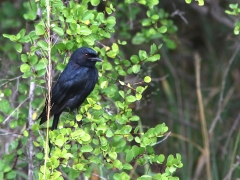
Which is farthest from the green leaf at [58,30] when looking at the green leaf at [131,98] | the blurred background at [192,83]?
the blurred background at [192,83]

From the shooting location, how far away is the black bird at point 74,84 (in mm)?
4344

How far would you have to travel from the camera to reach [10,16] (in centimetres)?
630

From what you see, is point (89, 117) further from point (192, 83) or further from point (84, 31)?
point (192, 83)

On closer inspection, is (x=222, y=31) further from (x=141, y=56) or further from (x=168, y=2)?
(x=141, y=56)

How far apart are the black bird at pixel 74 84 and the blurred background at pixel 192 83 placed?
1.18m

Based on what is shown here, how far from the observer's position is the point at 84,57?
171 inches

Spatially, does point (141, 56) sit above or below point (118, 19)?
above

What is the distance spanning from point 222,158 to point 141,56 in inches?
107

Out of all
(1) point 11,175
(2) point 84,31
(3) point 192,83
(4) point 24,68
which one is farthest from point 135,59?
(3) point 192,83

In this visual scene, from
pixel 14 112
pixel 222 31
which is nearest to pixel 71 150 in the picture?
pixel 14 112

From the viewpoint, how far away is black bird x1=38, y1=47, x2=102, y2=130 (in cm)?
434

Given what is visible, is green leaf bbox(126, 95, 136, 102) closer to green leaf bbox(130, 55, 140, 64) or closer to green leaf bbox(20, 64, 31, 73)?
green leaf bbox(130, 55, 140, 64)

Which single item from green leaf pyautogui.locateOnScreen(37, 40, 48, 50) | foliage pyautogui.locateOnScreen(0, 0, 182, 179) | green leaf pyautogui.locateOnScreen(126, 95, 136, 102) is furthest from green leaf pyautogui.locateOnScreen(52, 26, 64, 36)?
green leaf pyautogui.locateOnScreen(126, 95, 136, 102)

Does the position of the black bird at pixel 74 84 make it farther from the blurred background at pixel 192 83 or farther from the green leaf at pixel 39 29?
the blurred background at pixel 192 83
